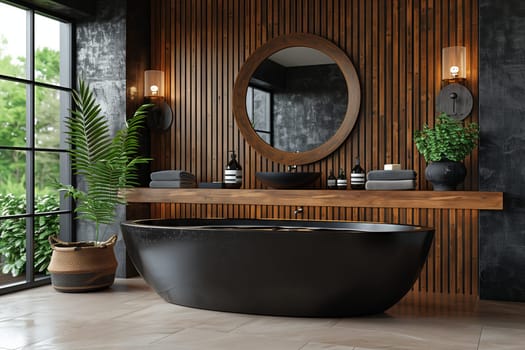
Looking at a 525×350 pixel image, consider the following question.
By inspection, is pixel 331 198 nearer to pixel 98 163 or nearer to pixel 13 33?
pixel 98 163

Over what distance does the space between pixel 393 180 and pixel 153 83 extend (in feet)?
8.36

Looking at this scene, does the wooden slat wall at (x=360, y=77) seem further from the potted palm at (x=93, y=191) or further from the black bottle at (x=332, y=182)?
the potted palm at (x=93, y=191)

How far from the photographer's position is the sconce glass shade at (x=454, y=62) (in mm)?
4988

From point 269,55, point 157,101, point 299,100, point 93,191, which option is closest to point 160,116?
point 157,101

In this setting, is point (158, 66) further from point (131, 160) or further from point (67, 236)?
point (67, 236)

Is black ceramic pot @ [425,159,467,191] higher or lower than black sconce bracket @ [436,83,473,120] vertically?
lower

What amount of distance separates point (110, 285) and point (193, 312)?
136 centimetres

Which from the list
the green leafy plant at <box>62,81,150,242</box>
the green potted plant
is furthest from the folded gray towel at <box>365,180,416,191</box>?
the green leafy plant at <box>62,81,150,242</box>

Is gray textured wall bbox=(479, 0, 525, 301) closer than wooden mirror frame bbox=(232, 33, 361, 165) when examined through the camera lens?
Yes

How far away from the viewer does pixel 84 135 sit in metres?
5.51

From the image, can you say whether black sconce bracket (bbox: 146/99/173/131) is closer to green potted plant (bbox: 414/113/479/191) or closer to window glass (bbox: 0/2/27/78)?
window glass (bbox: 0/2/27/78)

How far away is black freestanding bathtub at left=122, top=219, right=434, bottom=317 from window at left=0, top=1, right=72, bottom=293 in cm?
168

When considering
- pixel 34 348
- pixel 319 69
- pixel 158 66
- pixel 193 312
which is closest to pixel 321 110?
pixel 319 69

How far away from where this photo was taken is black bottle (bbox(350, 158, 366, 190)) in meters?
5.25
